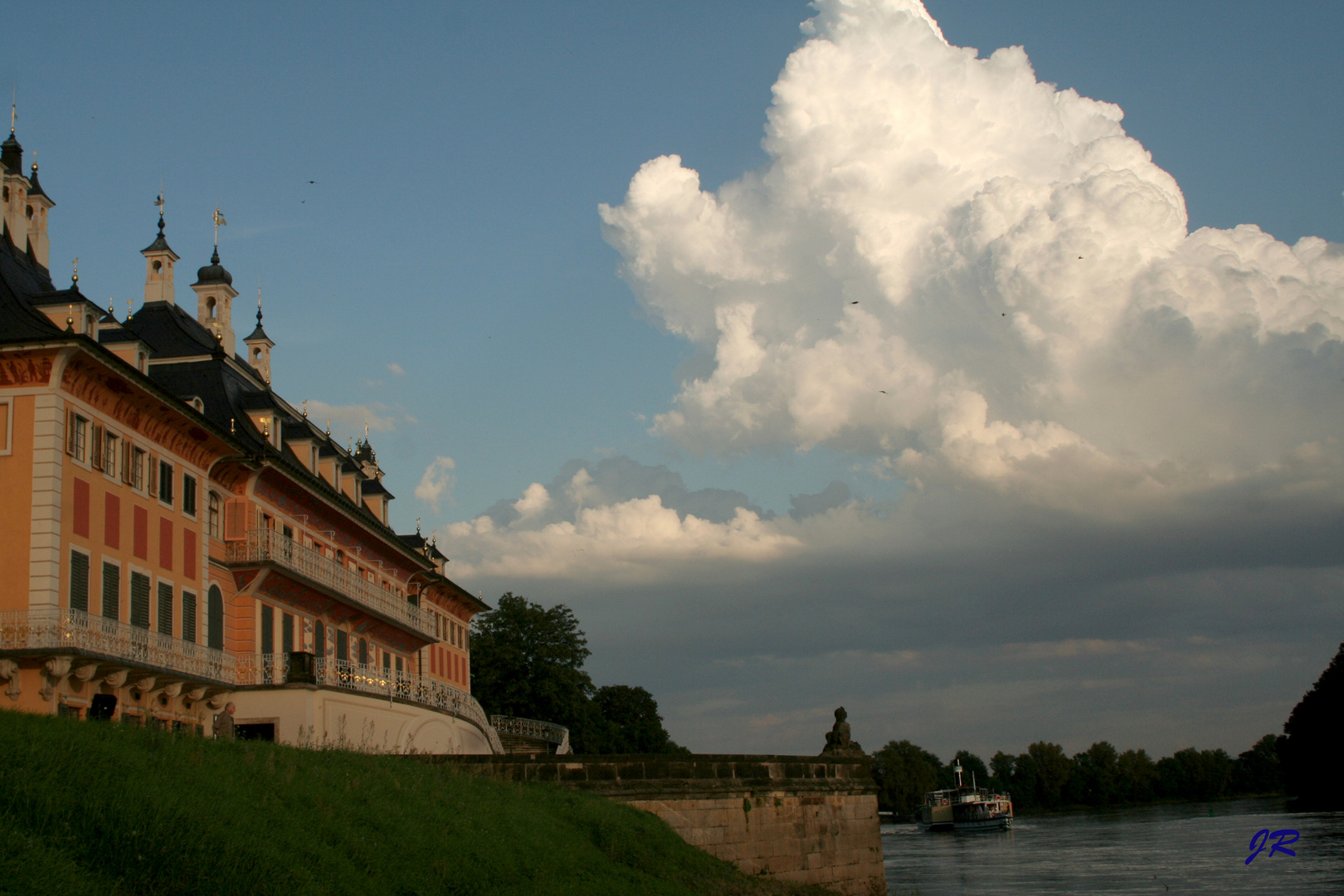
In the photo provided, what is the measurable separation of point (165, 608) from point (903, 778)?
154276mm

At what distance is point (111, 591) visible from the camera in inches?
1086

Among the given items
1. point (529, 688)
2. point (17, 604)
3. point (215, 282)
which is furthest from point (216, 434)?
point (529, 688)

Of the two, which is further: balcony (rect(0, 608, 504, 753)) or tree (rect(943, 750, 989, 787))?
tree (rect(943, 750, 989, 787))

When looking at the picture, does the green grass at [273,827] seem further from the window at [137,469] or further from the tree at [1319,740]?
the tree at [1319,740]

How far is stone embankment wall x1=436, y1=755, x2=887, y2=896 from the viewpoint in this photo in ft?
82.1

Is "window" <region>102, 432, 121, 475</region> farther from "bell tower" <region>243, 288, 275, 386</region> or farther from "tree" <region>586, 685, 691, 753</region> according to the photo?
"tree" <region>586, 685, 691, 753</region>

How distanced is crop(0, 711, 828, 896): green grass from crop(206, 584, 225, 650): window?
1345 centimetres

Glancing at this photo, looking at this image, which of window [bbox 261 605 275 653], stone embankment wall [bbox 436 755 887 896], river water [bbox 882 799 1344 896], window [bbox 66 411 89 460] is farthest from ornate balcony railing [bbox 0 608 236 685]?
river water [bbox 882 799 1344 896]

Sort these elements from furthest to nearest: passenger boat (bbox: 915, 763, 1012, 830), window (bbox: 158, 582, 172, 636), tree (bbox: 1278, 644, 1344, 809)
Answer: passenger boat (bbox: 915, 763, 1012, 830), tree (bbox: 1278, 644, 1344, 809), window (bbox: 158, 582, 172, 636)

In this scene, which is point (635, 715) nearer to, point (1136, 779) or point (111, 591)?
point (111, 591)

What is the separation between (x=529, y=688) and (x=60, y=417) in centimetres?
4922

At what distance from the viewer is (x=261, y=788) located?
14.2 metres

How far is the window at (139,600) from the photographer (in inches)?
1114
